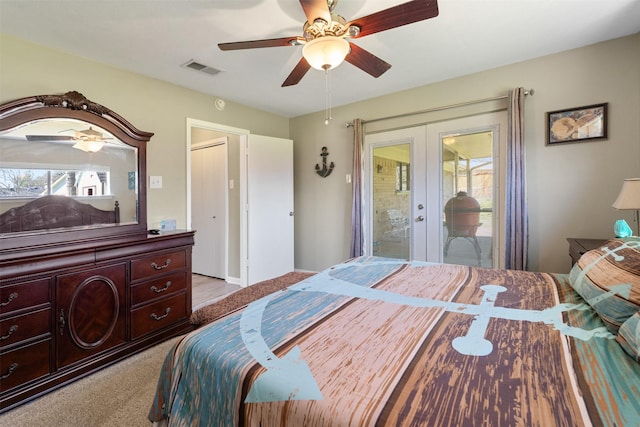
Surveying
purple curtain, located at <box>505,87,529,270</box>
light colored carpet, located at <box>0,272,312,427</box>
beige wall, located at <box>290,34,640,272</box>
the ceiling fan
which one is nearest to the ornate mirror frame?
light colored carpet, located at <box>0,272,312,427</box>

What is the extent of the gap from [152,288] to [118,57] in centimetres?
206

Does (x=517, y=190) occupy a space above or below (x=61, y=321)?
above

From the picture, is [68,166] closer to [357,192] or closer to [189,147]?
[189,147]

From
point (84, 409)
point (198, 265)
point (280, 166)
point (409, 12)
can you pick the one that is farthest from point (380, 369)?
point (198, 265)

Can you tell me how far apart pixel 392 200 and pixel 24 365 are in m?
3.58

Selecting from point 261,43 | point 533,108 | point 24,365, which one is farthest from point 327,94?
point 24,365

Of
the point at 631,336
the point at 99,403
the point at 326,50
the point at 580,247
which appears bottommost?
the point at 99,403

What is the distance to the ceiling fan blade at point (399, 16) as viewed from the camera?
1.49 metres

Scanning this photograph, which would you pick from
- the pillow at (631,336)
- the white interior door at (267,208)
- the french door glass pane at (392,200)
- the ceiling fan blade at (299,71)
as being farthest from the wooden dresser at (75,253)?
the pillow at (631,336)

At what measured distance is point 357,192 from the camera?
3871 mm

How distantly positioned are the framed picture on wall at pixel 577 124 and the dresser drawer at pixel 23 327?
4.23 meters

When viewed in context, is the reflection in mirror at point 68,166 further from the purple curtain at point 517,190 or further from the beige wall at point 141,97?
Result: the purple curtain at point 517,190

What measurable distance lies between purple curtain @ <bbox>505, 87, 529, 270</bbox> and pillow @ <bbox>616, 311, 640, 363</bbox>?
201 cm

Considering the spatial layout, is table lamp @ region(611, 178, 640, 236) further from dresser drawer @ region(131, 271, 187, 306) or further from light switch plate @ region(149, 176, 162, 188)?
light switch plate @ region(149, 176, 162, 188)
